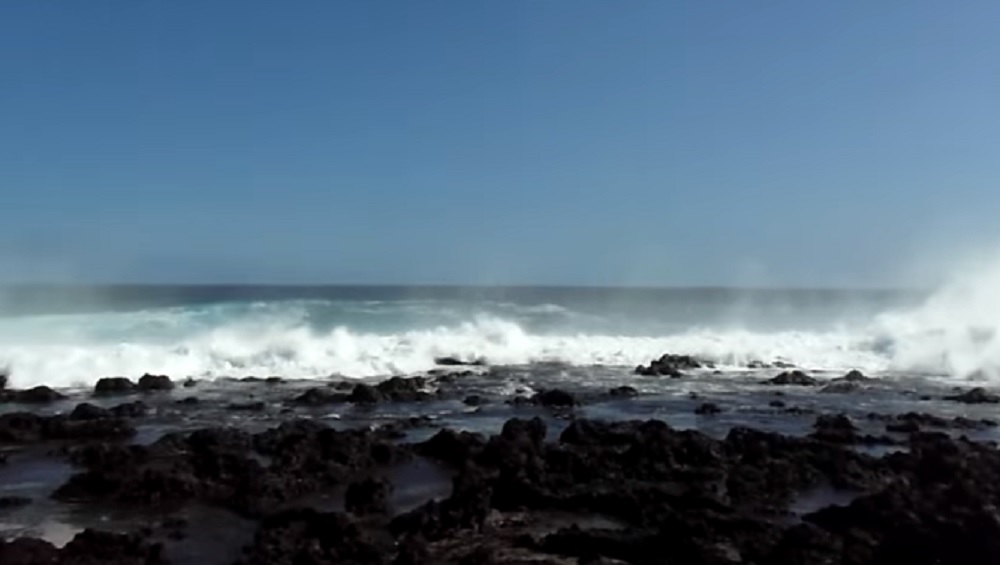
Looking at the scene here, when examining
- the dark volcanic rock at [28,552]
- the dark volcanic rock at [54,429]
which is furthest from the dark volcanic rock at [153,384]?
the dark volcanic rock at [28,552]

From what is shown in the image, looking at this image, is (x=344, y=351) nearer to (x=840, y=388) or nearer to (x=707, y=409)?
(x=707, y=409)

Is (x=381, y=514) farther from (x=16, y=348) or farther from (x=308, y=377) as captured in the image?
(x=16, y=348)

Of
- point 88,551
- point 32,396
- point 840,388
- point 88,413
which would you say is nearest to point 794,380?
point 840,388

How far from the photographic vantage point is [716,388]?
3120cm

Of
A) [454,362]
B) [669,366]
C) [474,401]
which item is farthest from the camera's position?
[454,362]

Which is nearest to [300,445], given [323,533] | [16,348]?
[323,533]

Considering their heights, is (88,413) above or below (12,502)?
above

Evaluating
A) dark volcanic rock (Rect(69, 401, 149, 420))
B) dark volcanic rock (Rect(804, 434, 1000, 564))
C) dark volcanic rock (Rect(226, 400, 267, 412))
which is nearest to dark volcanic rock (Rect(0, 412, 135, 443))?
dark volcanic rock (Rect(69, 401, 149, 420))

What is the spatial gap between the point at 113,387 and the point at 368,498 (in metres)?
18.1

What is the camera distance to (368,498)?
46.0ft

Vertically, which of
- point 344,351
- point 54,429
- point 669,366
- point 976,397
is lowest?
point 54,429

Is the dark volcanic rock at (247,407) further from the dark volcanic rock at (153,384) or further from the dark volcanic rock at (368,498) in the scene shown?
the dark volcanic rock at (368,498)

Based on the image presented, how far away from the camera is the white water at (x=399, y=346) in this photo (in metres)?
34.6

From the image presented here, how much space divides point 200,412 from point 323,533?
13394mm
